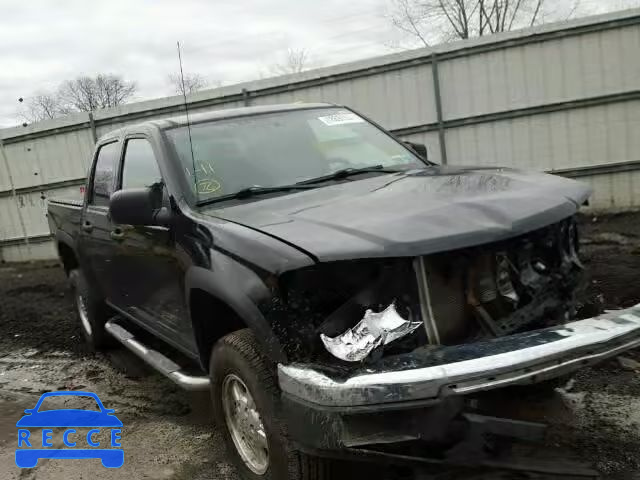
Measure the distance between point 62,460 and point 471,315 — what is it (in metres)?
2.61

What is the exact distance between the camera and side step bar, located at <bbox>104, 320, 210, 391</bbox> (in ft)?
10.2

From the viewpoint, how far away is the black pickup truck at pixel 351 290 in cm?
208

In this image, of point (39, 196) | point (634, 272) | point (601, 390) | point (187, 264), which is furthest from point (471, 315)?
point (39, 196)

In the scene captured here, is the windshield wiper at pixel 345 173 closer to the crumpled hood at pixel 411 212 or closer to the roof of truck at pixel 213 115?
the crumpled hood at pixel 411 212

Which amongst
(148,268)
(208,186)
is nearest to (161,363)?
(148,268)

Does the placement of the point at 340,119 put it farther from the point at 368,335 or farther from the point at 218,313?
the point at 368,335

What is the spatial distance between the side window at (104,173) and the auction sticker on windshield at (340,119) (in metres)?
1.56

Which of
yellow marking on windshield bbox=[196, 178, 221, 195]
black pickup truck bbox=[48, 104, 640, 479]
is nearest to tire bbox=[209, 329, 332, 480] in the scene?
black pickup truck bbox=[48, 104, 640, 479]

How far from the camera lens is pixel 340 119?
3.97m

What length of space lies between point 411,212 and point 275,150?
1.28 meters

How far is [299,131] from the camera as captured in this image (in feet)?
12.0

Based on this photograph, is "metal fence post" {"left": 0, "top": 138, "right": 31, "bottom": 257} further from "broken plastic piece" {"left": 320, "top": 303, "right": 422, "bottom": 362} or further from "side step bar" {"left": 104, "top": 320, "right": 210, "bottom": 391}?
"broken plastic piece" {"left": 320, "top": 303, "right": 422, "bottom": 362}

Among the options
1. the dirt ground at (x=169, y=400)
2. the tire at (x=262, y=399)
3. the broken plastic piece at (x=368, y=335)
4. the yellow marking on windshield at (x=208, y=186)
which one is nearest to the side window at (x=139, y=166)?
the yellow marking on windshield at (x=208, y=186)

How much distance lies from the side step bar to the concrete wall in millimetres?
5674
